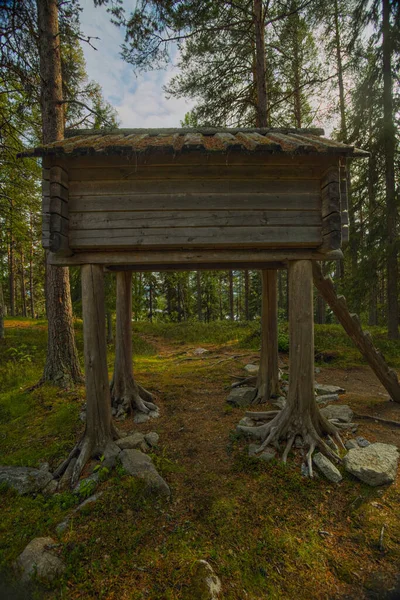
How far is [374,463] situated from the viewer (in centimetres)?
390

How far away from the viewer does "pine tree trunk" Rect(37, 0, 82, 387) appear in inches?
268

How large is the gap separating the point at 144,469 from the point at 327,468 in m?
2.53

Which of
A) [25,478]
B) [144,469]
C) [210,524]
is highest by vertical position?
[144,469]

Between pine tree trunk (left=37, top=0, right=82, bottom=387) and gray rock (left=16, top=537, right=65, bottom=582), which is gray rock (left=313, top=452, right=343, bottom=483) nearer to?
gray rock (left=16, top=537, right=65, bottom=582)

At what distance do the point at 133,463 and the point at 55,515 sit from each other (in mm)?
1031

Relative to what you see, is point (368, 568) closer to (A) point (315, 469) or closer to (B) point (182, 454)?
(A) point (315, 469)

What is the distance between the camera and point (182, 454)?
457 centimetres

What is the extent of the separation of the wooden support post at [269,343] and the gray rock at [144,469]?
10.7ft

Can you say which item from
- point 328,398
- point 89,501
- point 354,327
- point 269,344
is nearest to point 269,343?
point 269,344

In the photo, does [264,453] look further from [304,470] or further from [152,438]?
[152,438]

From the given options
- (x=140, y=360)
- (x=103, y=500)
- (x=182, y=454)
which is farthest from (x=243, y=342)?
(x=103, y=500)

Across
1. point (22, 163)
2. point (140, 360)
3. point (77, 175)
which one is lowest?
point (140, 360)

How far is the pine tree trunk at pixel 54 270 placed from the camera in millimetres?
6797

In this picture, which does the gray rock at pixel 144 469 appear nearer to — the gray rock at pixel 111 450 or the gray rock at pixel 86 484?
the gray rock at pixel 111 450
